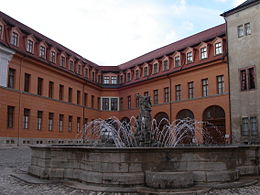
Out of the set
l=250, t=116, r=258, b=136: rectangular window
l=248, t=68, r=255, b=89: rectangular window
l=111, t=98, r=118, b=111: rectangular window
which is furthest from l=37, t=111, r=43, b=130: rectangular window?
l=248, t=68, r=255, b=89: rectangular window

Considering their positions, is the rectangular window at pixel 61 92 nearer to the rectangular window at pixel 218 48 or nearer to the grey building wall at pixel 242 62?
the rectangular window at pixel 218 48

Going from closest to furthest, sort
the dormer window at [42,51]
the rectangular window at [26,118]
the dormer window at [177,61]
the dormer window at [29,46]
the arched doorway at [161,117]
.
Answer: the rectangular window at [26,118], the dormer window at [29,46], the dormer window at [42,51], the dormer window at [177,61], the arched doorway at [161,117]

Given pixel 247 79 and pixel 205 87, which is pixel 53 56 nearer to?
pixel 205 87

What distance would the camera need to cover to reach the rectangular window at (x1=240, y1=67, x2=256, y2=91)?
24688mm

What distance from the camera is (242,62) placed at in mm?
25766

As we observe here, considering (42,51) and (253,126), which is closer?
(253,126)

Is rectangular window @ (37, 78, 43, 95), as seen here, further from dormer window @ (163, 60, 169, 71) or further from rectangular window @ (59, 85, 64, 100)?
dormer window @ (163, 60, 169, 71)

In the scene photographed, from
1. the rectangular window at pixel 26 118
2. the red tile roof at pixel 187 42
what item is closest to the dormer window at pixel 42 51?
the rectangular window at pixel 26 118

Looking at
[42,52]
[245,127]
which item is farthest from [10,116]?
[245,127]

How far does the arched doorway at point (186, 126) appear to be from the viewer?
3000 cm

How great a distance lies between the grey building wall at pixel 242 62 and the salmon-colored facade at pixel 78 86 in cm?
85

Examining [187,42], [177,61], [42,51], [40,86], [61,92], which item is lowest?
[61,92]

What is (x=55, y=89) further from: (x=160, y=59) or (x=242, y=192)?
(x=242, y=192)

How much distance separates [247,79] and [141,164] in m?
20.3
